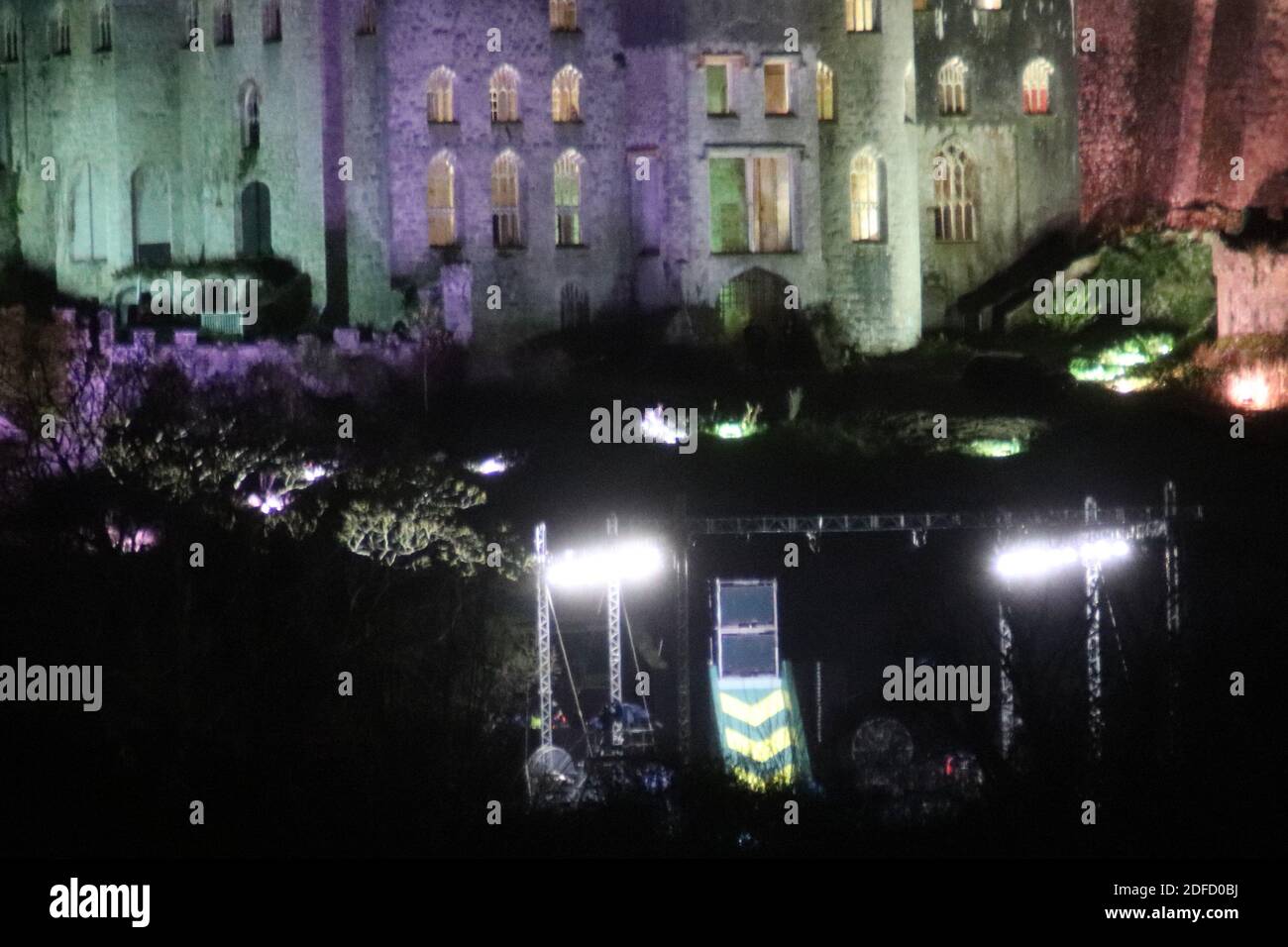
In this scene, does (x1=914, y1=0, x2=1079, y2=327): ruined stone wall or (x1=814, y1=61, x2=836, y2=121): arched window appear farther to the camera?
(x1=914, y1=0, x2=1079, y2=327): ruined stone wall

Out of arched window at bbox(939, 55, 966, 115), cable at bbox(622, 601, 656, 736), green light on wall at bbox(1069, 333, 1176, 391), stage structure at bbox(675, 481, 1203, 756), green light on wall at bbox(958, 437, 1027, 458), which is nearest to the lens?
stage structure at bbox(675, 481, 1203, 756)

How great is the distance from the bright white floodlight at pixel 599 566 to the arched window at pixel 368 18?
16.7m

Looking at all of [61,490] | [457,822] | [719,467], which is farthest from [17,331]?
[457,822]

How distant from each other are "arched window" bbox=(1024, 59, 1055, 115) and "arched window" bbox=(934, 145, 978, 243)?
6.48 feet

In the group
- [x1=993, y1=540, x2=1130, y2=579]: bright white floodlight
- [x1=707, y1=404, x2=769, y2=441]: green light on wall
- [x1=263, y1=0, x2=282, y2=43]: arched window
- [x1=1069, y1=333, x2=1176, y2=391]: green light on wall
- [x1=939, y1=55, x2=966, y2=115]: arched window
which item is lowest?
[x1=993, y1=540, x2=1130, y2=579]: bright white floodlight

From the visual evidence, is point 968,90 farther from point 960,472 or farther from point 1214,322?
point 960,472

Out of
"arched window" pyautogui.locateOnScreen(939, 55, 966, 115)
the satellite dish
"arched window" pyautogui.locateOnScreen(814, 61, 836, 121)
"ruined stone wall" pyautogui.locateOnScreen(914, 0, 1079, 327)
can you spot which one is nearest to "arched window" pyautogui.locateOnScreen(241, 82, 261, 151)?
"arched window" pyautogui.locateOnScreen(814, 61, 836, 121)

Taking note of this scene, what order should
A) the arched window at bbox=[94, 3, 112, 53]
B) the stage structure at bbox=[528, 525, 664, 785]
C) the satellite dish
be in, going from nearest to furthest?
the satellite dish, the stage structure at bbox=[528, 525, 664, 785], the arched window at bbox=[94, 3, 112, 53]

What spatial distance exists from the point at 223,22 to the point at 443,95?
5.58 m

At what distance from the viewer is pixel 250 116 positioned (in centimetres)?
6053

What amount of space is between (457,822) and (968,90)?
3030 cm

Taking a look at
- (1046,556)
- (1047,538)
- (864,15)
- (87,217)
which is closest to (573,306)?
(864,15)

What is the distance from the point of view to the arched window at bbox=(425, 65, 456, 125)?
58.4m

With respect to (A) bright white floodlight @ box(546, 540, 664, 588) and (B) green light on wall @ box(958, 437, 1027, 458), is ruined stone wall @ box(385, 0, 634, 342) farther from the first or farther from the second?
(A) bright white floodlight @ box(546, 540, 664, 588)
